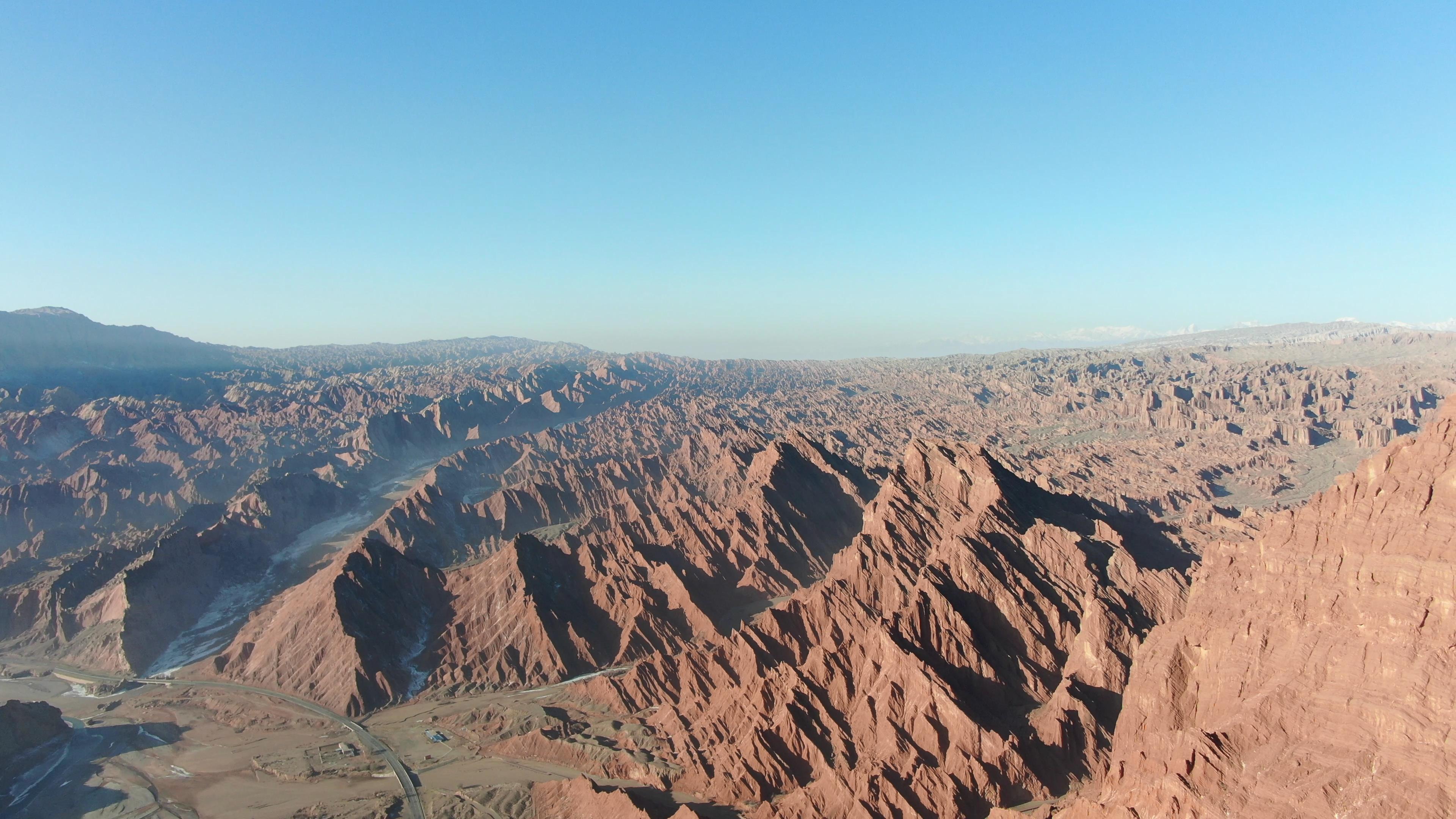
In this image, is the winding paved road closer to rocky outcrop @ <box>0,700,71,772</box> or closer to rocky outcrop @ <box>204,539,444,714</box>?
rocky outcrop @ <box>204,539,444,714</box>

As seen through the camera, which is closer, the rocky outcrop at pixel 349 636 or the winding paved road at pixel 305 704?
the winding paved road at pixel 305 704

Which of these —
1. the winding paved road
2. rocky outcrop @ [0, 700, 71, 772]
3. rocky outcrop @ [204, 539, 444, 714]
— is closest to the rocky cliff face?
rocky outcrop @ [204, 539, 444, 714]

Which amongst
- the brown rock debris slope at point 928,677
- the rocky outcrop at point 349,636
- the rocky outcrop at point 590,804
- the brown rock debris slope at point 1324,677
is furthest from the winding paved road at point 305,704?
the brown rock debris slope at point 1324,677

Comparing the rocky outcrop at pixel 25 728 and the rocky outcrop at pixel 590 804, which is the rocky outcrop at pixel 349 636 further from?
the rocky outcrop at pixel 590 804

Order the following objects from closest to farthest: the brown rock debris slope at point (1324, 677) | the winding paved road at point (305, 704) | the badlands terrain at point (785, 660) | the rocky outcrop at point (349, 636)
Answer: the brown rock debris slope at point (1324, 677)
the badlands terrain at point (785, 660)
the winding paved road at point (305, 704)
the rocky outcrop at point (349, 636)

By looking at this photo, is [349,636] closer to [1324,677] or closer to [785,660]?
[785,660]

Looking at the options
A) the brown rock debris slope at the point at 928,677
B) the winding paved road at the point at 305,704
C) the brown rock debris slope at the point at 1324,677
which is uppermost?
the brown rock debris slope at the point at 1324,677
